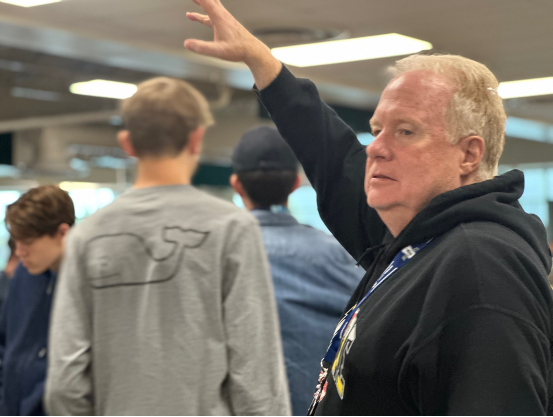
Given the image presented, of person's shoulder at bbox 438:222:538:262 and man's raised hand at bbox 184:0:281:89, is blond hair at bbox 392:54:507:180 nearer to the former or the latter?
person's shoulder at bbox 438:222:538:262

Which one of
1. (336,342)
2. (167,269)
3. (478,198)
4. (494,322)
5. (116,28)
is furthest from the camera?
(116,28)

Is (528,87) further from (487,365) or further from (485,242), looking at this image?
(487,365)

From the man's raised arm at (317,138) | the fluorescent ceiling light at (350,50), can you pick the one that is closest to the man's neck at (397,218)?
the man's raised arm at (317,138)

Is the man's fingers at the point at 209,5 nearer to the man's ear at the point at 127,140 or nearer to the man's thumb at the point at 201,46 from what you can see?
the man's thumb at the point at 201,46

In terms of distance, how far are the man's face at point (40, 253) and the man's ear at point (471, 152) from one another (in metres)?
1.16

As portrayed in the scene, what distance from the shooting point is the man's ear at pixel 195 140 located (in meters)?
1.45

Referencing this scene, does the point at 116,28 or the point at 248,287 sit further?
the point at 116,28

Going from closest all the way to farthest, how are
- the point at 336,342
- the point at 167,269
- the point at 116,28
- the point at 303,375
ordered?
the point at 336,342, the point at 167,269, the point at 303,375, the point at 116,28

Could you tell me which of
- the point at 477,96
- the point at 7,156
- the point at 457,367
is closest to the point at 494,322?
the point at 457,367

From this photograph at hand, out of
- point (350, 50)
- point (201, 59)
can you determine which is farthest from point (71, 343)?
point (201, 59)

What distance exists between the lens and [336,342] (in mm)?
1180

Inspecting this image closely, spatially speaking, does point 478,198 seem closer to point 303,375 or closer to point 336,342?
point 336,342

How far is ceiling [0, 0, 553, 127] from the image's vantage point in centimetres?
501

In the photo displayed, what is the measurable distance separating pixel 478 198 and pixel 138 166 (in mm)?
725
